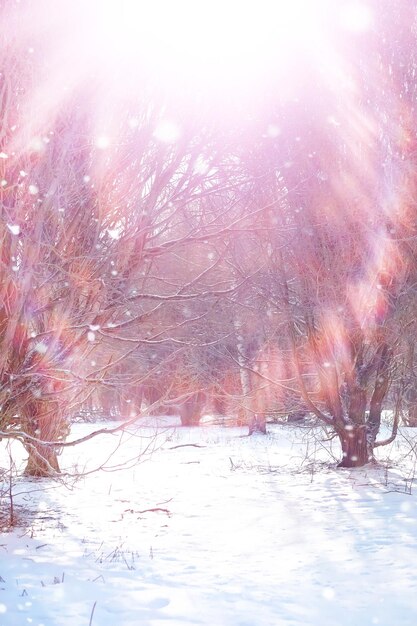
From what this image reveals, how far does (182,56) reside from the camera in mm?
5195

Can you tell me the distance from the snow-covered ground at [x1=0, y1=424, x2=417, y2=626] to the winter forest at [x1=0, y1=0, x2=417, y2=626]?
0.09 feet

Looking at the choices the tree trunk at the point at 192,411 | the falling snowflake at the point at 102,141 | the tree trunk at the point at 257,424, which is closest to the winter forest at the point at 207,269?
the falling snowflake at the point at 102,141

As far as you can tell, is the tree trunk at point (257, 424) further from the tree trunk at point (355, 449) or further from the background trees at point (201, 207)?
the tree trunk at point (355, 449)

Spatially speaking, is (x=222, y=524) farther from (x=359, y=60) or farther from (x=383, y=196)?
(x=359, y=60)

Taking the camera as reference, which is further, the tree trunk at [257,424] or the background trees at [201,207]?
the tree trunk at [257,424]

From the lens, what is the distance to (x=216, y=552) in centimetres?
495

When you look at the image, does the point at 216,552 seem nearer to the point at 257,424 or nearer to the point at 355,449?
the point at 355,449

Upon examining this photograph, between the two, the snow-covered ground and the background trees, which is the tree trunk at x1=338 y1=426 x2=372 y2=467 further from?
the snow-covered ground

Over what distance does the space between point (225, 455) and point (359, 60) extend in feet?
25.2

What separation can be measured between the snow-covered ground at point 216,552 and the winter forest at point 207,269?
3 centimetres

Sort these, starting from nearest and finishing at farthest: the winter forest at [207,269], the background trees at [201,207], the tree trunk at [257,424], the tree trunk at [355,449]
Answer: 1. the winter forest at [207,269]
2. the background trees at [201,207]
3. the tree trunk at [355,449]
4. the tree trunk at [257,424]

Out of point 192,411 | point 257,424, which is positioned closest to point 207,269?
point 257,424

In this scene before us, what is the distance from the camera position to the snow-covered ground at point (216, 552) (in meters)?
3.58

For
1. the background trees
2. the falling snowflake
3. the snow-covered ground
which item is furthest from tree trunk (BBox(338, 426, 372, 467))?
the falling snowflake
